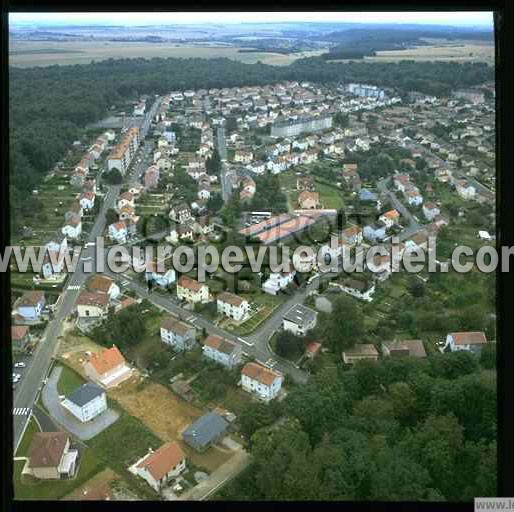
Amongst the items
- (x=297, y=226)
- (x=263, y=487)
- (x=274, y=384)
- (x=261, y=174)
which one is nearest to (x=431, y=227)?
(x=297, y=226)

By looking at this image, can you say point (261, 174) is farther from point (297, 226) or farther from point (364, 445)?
point (364, 445)

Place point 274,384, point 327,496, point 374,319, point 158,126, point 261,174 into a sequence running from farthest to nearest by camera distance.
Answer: point 158,126, point 261,174, point 374,319, point 274,384, point 327,496

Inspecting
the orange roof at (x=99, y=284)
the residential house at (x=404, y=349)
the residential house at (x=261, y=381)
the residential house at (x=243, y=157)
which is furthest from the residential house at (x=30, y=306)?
the residential house at (x=243, y=157)

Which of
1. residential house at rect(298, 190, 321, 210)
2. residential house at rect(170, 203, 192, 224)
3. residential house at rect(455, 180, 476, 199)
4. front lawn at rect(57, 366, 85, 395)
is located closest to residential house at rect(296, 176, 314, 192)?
residential house at rect(298, 190, 321, 210)

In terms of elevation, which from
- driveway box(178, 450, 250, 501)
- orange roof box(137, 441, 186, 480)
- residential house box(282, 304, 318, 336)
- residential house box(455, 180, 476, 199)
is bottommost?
driveway box(178, 450, 250, 501)

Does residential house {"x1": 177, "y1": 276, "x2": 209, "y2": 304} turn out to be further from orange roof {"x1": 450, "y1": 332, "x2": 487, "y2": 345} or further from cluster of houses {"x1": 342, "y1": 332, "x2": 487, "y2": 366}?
orange roof {"x1": 450, "y1": 332, "x2": 487, "y2": 345}

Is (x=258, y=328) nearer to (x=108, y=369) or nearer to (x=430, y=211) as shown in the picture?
(x=108, y=369)

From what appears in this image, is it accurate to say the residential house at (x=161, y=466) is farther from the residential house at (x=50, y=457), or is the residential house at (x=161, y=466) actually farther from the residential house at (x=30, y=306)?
the residential house at (x=30, y=306)
